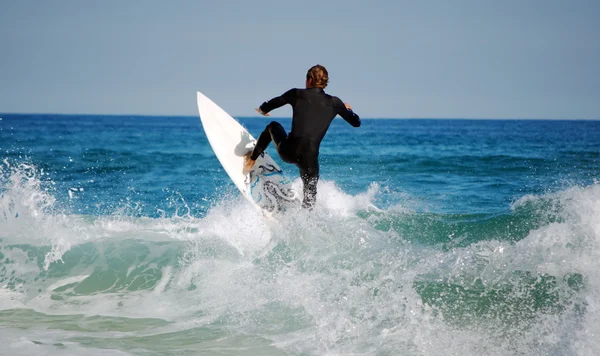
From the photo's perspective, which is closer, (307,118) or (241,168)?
(307,118)

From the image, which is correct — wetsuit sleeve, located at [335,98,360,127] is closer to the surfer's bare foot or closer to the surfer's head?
the surfer's head

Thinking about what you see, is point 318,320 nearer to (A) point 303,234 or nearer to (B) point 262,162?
(A) point 303,234

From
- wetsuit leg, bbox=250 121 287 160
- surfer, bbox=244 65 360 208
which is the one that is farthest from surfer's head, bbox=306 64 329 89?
wetsuit leg, bbox=250 121 287 160

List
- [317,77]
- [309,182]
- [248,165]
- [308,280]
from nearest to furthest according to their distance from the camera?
[308,280]
[317,77]
[309,182]
[248,165]

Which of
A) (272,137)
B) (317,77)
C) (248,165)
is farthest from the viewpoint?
(248,165)

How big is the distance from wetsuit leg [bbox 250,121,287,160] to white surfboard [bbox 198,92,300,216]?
407 millimetres

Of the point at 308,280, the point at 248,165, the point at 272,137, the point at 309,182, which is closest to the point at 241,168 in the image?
the point at 248,165

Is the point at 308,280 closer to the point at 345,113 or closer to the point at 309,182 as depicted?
the point at 309,182

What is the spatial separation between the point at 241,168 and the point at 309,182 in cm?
131

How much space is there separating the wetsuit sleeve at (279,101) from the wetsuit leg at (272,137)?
310mm

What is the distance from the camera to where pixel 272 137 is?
701 centimetres

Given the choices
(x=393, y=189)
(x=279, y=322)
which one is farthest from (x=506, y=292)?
(x=393, y=189)

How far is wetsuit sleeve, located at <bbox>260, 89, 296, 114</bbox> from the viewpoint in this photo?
259 inches

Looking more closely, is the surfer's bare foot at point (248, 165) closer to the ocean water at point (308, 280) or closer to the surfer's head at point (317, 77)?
the ocean water at point (308, 280)
